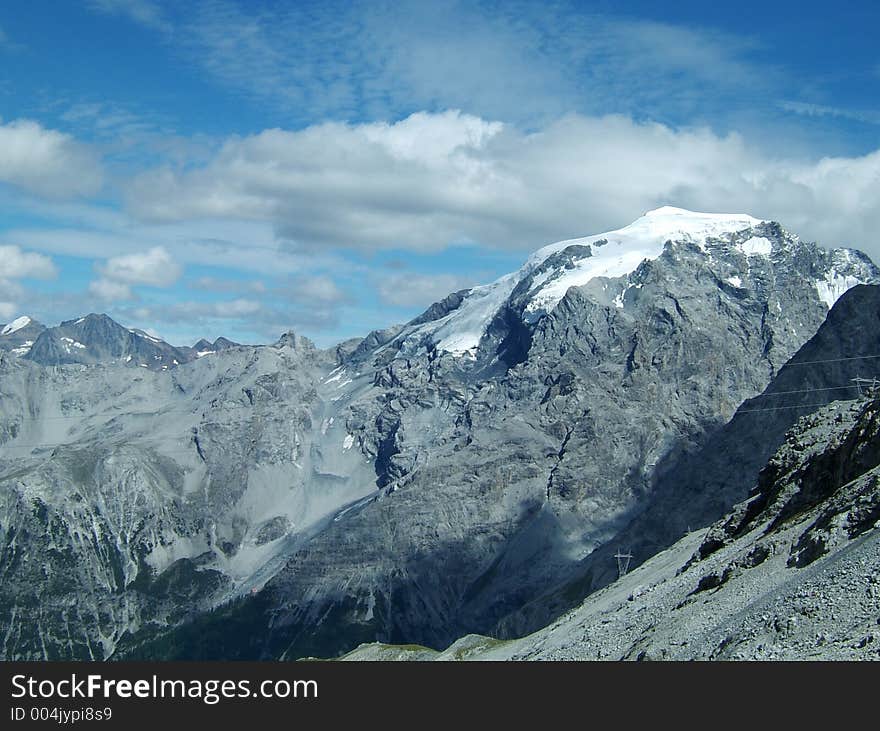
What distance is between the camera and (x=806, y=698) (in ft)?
159

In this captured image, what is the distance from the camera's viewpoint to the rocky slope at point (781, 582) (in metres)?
56.8

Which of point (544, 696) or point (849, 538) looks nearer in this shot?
point (544, 696)

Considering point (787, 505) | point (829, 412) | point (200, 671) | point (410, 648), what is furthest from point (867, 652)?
point (410, 648)

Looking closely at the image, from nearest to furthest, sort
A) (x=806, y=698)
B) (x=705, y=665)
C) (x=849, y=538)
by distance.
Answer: (x=806, y=698) → (x=705, y=665) → (x=849, y=538)

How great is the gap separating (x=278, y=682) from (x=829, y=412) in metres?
73.4

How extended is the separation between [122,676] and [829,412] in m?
78.9

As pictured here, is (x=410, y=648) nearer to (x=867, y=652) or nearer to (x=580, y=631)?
(x=580, y=631)

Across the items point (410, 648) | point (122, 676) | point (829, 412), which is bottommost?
point (410, 648)

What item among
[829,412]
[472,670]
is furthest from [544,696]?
[829,412]

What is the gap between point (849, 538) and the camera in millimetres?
66500

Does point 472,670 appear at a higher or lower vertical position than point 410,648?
higher

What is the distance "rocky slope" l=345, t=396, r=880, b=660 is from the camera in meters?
56.8

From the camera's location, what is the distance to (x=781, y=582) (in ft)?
226

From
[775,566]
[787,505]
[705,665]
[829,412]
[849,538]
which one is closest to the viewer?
[705,665]
